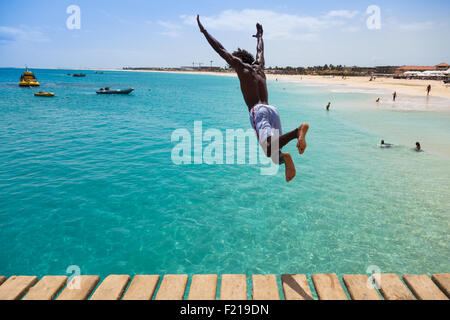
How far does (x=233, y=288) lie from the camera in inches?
145

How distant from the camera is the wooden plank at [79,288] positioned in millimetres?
3527

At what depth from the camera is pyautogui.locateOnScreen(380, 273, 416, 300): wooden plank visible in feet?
11.8

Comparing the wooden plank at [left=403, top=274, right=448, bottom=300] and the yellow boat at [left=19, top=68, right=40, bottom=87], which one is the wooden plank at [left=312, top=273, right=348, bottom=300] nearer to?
the wooden plank at [left=403, top=274, right=448, bottom=300]

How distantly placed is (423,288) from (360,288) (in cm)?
94

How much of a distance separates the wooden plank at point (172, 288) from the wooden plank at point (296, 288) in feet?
4.78

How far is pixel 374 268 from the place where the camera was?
717cm

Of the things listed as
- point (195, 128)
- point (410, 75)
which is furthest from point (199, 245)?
point (410, 75)

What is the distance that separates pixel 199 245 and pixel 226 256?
97cm

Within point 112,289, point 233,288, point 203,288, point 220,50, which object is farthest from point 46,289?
point 220,50

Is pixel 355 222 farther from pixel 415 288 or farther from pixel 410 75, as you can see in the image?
pixel 410 75

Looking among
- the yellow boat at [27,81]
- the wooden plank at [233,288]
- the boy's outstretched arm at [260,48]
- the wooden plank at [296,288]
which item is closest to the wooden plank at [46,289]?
the wooden plank at [233,288]

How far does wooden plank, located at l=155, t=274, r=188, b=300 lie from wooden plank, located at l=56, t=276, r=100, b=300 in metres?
1.02

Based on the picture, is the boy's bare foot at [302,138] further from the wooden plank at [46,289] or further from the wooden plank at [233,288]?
the wooden plank at [46,289]

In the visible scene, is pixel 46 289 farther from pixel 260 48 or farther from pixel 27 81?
pixel 27 81
